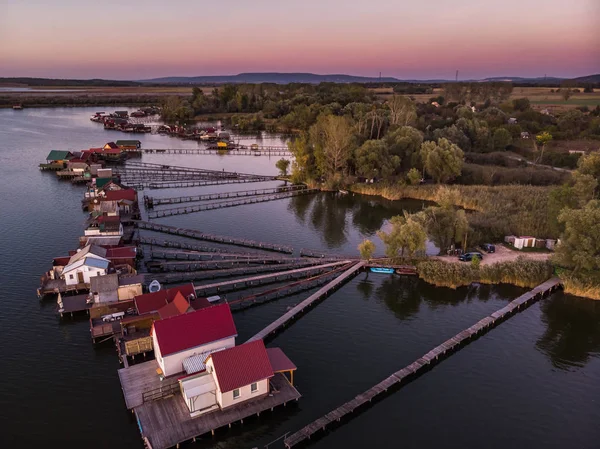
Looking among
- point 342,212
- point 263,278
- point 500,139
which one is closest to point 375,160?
point 342,212

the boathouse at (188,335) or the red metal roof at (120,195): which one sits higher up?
the red metal roof at (120,195)

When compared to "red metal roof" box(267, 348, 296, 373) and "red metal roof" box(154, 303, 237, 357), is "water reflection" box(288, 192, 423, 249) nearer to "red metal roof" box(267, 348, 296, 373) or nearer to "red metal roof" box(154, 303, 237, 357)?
"red metal roof" box(267, 348, 296, 373)

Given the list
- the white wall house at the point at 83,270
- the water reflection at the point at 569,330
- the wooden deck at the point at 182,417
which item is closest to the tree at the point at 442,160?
the water reflection at the point at 569,330

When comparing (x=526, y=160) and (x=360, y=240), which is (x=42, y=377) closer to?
(x=360, y=240)

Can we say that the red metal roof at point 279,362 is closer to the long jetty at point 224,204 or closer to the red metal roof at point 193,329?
the red metal roof at point 193,329

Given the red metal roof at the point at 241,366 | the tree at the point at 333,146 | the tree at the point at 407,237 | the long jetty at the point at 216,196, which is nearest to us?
the red metal roof at the point at 241,366

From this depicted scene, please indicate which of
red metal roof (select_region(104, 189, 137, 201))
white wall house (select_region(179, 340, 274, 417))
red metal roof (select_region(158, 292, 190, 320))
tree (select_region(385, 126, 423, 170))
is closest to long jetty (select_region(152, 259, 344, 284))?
red metal roof (select_region(158, 292, 190, 320))
